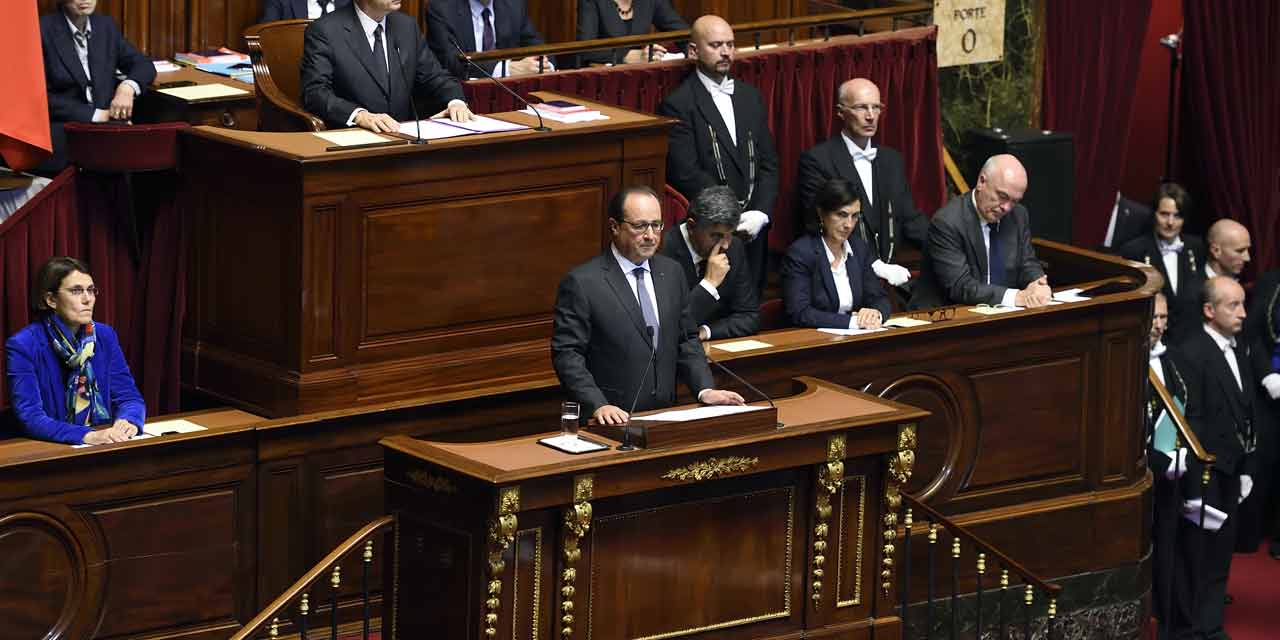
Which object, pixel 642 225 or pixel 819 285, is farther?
pixel 819 285

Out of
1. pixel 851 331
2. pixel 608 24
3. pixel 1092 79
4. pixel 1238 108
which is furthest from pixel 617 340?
pixel 1238 108

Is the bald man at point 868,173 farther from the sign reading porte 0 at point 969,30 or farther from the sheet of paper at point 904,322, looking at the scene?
the sign reading porte 0 at point 969,30

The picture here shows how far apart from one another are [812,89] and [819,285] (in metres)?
1.64

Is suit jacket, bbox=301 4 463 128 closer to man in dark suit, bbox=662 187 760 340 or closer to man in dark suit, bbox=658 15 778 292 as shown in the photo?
man in dark suit, bbox=662 187 760 340

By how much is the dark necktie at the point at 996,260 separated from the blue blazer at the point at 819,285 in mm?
515

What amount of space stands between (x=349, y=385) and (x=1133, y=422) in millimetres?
3140

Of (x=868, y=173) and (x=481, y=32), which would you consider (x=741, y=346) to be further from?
(x=481, y=32)

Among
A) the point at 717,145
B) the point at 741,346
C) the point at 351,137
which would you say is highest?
the point at 351,137

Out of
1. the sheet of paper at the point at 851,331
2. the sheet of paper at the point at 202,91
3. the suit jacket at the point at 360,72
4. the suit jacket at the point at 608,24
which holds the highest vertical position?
the suit jacket at the point at 608,24

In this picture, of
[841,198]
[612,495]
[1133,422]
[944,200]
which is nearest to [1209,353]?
[1133,422]

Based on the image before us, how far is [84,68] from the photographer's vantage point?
8031 mm

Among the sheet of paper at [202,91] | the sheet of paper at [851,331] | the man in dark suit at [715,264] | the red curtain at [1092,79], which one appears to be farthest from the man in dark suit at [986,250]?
the red curtain at [1092,79]

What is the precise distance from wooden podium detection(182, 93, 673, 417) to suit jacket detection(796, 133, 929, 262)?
1.36m

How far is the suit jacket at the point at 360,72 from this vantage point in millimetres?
7449
